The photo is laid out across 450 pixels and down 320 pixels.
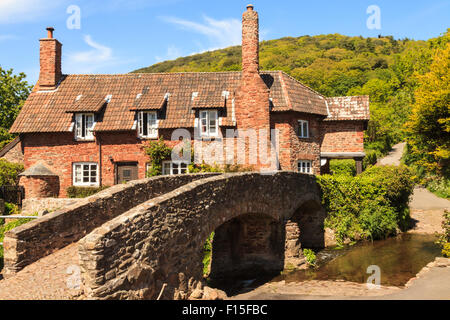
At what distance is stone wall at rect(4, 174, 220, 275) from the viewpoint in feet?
29.4

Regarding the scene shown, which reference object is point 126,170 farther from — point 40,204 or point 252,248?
point 252,248

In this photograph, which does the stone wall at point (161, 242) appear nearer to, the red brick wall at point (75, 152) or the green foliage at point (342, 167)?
the red brick wall at point (75, 152)

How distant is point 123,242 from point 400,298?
7874 millimetres

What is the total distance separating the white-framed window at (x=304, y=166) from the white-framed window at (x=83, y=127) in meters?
13.3

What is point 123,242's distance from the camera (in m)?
7.75

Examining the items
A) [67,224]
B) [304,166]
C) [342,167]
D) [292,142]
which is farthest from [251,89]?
[67,224]

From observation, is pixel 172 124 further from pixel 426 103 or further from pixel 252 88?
pixel 426 103

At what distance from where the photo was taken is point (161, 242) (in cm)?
892

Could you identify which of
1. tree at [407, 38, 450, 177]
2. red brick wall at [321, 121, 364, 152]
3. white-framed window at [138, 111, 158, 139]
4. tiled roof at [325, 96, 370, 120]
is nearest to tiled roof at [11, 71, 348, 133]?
white-framed window at [138, 111, 158, 139]

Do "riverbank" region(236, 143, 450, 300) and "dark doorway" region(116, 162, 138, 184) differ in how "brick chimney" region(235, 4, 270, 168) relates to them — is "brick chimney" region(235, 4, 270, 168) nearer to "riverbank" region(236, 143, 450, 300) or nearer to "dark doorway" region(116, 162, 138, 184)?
"dark doorway" region(116, 162, 138, 184)

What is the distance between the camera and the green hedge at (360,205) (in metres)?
21.5

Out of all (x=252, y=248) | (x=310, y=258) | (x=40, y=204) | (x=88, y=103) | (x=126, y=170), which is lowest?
(x=310, y=258)

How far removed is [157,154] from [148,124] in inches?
86.5

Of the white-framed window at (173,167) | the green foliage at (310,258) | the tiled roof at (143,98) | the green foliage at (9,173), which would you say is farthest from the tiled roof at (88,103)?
the green foliage at (310,258)
